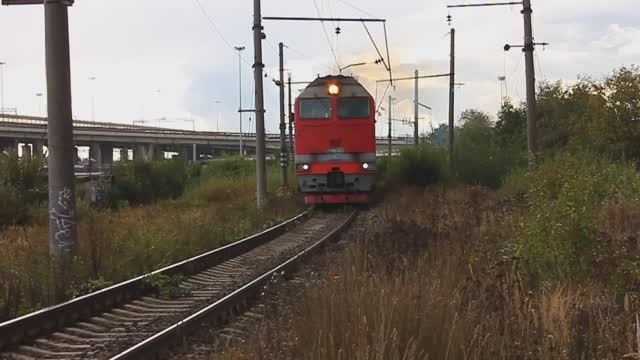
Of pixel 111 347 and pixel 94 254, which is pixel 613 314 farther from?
pixel 94 254

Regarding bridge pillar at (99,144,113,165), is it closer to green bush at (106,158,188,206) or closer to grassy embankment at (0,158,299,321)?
green bush at (106,158,188,206)

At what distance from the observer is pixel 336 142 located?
76.6 feet

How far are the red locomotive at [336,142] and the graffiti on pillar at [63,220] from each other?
1363cm

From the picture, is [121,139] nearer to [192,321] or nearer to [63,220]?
[63,220]

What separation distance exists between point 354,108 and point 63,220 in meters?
14.8

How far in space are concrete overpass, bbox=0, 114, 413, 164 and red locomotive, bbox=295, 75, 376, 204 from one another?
22.8 meters

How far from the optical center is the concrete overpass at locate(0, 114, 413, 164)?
7469cm

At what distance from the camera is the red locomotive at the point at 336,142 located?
76.2 feet

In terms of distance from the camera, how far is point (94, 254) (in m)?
10.2

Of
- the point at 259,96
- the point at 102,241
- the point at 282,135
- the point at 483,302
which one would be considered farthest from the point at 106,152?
the point at 483,302

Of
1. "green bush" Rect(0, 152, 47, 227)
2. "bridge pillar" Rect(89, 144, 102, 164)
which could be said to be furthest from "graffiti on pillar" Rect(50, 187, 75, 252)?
"bridge pillar" Rect(89, 144, 102, 164)

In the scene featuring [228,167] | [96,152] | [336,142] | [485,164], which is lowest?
[485,164]

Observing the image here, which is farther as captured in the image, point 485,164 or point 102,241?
point 485,164

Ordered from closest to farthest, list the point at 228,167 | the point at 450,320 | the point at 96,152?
the point at 450,320, the point at 228,167, the point at 96,152
